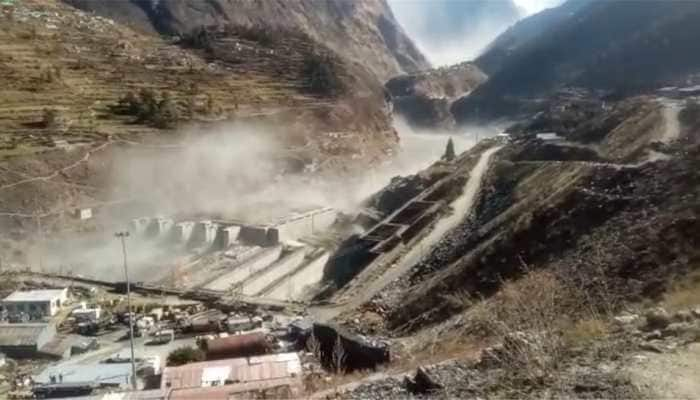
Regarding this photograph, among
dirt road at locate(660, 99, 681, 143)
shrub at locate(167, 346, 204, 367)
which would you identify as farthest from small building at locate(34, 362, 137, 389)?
dirt road at locate(660, 99, 681, 143)

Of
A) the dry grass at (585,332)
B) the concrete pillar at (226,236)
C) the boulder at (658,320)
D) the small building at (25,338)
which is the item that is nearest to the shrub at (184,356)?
the small building at (25,338)

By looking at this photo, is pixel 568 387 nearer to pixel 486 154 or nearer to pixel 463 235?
pixel 463 235

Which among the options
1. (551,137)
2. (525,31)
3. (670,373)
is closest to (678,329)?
(670,373)

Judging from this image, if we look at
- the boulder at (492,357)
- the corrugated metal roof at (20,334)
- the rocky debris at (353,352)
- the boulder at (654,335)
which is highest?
the boulder at (654,335)

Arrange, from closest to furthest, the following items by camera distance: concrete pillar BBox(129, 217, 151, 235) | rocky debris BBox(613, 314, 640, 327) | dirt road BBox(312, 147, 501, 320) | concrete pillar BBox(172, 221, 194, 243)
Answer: rocky debris BBox(613, 314, 640, 327) < dirt road BBox(312, 147, 501, 320) < concrete pillar BBox(172, 221, 194, 243) < concrete pillar BBox(129, 217, 151, 235)

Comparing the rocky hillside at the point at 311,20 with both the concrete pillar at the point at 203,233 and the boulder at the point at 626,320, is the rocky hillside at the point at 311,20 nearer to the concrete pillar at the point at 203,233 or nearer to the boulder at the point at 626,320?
the concrete pillar at the point at 203,233

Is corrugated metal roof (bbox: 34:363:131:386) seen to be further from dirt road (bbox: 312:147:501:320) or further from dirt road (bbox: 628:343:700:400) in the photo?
dirt road (bbox: 628:343:700:400)

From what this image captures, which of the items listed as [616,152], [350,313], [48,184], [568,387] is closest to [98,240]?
[48,184]
